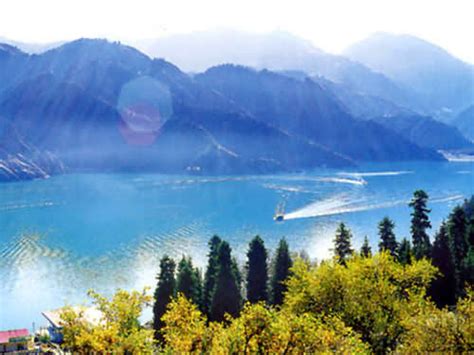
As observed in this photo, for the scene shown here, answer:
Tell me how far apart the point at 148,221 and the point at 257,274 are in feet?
218

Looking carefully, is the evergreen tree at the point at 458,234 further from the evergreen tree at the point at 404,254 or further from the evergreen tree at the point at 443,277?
the evergreen tree at the point at 443,277

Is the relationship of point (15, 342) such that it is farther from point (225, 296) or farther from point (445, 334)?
point (445, 334)

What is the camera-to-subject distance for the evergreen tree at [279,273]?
44.8 meters

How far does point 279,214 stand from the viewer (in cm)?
11225

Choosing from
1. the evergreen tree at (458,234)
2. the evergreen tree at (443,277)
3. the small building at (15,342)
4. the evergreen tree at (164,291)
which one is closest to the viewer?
the small building at (15,342)

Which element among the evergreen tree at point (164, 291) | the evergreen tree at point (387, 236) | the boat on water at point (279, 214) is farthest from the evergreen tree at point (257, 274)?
the boat on water at point (279, 214)

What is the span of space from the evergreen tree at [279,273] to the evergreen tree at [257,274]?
789 mm

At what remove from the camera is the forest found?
1739 cm

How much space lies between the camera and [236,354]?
55.8ft

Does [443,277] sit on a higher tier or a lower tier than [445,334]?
higher

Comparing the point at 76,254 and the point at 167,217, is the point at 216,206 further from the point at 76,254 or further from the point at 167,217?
the point at 76,254

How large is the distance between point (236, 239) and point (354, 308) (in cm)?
6589

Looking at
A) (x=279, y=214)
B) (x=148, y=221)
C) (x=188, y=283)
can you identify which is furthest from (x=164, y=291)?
(x=279, y=214)

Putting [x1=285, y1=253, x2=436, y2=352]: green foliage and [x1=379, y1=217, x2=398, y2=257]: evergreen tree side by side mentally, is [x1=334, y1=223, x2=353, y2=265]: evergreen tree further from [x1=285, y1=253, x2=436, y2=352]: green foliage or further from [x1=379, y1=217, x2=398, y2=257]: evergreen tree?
[x1=285, y1=253, x2=436, y2=352]: green foliage
